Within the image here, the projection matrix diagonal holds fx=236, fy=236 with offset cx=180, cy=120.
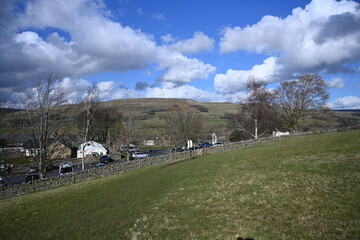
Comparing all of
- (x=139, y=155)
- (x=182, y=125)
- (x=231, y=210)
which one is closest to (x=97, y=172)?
(x=231, y=210)

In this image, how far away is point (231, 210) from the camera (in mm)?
9859

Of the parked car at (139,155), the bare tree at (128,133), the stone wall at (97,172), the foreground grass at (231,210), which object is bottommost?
the parked car at (139,155)

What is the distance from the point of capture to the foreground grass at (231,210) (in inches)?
305

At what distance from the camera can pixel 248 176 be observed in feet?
48.8

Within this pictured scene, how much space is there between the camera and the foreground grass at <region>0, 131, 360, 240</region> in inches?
305

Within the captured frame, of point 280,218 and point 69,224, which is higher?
point 280,218

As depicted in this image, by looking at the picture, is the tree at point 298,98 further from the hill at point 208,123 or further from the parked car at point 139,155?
the parked car at point 139,155

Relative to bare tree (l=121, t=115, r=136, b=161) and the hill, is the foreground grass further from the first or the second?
bare tree (l=121, t=115, r=136, b=161)

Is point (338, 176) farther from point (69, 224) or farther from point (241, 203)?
point (69, 224)

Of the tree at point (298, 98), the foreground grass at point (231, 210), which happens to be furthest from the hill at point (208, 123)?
the foreground grass at point (231, 210)

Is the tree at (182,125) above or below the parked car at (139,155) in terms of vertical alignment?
above

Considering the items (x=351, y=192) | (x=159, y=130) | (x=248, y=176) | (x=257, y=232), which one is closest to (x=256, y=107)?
(x=248, y=176)

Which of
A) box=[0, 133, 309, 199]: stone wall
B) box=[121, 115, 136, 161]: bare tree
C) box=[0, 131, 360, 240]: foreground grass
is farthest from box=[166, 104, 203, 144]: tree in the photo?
box=[0, 131, 360, 240]: foreground grass

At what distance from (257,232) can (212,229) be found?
1.56 metres
